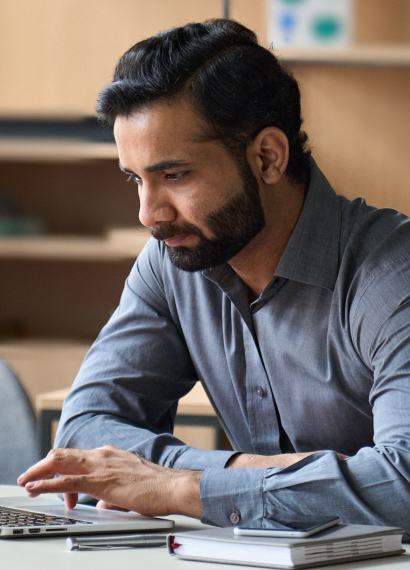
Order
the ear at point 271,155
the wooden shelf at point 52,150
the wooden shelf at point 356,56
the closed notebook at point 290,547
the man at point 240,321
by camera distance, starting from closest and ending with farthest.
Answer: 1. the closed notebook at point 290,547
2. the man at point 240,321
3. the ear at point 271,155
4. the wooden shelf at point 356,56
5. the wooden shelf at point 52,150

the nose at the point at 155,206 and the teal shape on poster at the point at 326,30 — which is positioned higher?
the teal shape on poster at the point at 326,30

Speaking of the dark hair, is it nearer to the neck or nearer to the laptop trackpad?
the neck

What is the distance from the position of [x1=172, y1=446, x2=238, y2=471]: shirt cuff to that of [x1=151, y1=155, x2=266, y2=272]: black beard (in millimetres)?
262

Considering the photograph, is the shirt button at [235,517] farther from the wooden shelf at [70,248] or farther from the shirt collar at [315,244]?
the wooden shelf at [70,248]

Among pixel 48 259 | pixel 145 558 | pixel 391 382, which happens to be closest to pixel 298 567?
pixel 145 558

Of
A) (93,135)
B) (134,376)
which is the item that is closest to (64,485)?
(134,376)

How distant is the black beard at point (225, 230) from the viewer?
1074mm

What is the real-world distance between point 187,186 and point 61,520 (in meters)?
0.46

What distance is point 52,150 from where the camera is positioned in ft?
9.99

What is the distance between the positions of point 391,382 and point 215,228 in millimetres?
325

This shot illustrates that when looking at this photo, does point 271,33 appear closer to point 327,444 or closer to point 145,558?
point 327,444

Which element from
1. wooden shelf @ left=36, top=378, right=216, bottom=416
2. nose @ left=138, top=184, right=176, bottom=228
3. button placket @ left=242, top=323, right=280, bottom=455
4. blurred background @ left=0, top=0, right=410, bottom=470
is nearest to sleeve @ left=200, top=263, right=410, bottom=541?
button placket @ left=242, top=323, right=280, bottom=455

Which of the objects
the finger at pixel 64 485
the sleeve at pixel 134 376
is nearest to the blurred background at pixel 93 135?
the sleeve at pixel 134 376

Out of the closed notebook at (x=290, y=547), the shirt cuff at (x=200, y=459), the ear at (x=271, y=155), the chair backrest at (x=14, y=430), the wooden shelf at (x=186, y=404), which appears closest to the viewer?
the closed notebook at (x=290, y=547)
